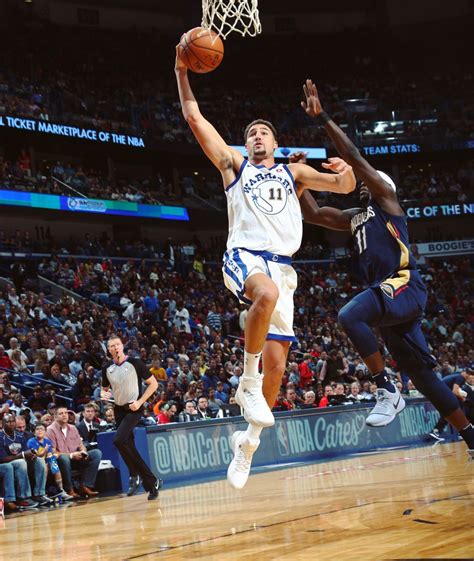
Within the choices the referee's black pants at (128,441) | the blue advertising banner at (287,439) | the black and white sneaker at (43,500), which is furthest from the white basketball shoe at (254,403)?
the blue advertising banner at (287,439)

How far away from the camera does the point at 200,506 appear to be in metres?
9.09

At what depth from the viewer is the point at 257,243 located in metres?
6.56

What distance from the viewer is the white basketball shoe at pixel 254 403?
245 inches

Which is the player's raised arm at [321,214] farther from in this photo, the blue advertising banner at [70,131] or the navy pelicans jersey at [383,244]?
the blue advertising banner at [70,131]

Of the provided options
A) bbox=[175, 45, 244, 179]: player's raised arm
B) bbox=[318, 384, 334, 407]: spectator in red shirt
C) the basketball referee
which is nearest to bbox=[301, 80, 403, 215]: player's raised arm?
bbox=[175, 45, 244, 179]: player's raised arm

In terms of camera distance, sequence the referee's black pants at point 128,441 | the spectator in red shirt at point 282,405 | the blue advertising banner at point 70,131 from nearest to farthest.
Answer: the referee's black pants at point 128,441 < the spectator in red shirt at point 282,405 < the blue advertising banner at point 70,131

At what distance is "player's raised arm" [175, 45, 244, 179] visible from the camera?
22.0 ft

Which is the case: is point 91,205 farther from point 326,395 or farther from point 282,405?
point 282,405

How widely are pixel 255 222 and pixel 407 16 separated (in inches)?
1563

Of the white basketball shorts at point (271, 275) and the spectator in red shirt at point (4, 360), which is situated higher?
the spectator in red shirt at point (4, 360)

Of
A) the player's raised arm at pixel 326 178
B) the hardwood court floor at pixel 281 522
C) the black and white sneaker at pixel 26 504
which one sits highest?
the player's raised arm at pixel 326 178

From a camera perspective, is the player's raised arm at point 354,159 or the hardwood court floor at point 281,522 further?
the player's raised arm at point 354,159

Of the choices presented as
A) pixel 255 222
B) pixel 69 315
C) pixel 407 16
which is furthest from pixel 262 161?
pixel 407 16

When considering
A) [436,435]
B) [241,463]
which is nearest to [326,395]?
[436,435]
